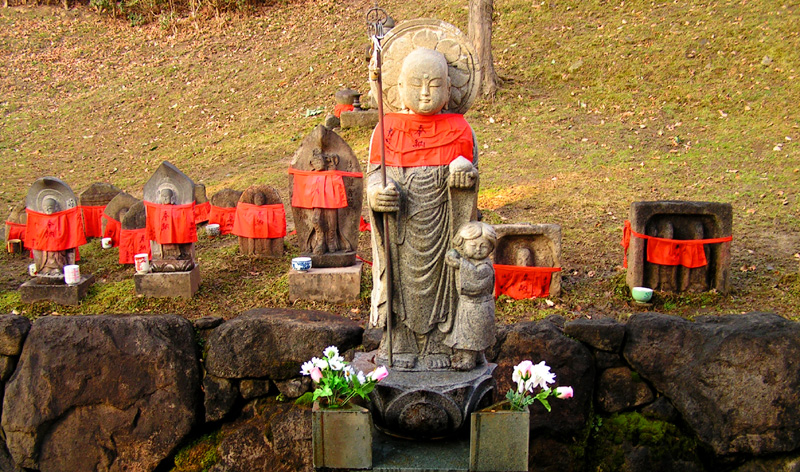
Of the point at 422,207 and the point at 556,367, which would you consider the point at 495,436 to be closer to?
the point at 556,367

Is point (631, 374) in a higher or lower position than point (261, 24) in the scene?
lower

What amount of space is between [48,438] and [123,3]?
75.4 feet

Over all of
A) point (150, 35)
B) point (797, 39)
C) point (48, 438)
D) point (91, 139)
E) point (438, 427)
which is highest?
point (150, 35)

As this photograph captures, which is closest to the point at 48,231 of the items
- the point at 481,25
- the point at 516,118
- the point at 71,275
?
the point at 71,275

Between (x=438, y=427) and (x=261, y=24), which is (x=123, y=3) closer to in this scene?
(x=261, y=24)

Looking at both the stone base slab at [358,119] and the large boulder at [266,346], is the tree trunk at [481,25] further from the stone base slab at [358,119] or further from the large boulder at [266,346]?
the large boulder at [266,346]

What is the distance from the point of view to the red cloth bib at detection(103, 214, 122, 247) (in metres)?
10.5

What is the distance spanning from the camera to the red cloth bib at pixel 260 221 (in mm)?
9398

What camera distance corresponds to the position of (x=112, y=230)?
10516 millimetres

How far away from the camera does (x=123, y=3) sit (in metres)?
24.1

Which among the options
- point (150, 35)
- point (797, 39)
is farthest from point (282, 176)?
point (150, 35)

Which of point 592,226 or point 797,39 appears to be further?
point 797,39

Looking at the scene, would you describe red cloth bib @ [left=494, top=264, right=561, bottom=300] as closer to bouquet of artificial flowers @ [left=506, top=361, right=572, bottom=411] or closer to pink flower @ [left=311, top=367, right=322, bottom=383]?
bouquet of artificial flowers @ [left=506, top=361, right=572, bottom=411]

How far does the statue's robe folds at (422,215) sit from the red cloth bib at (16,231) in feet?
27.0
